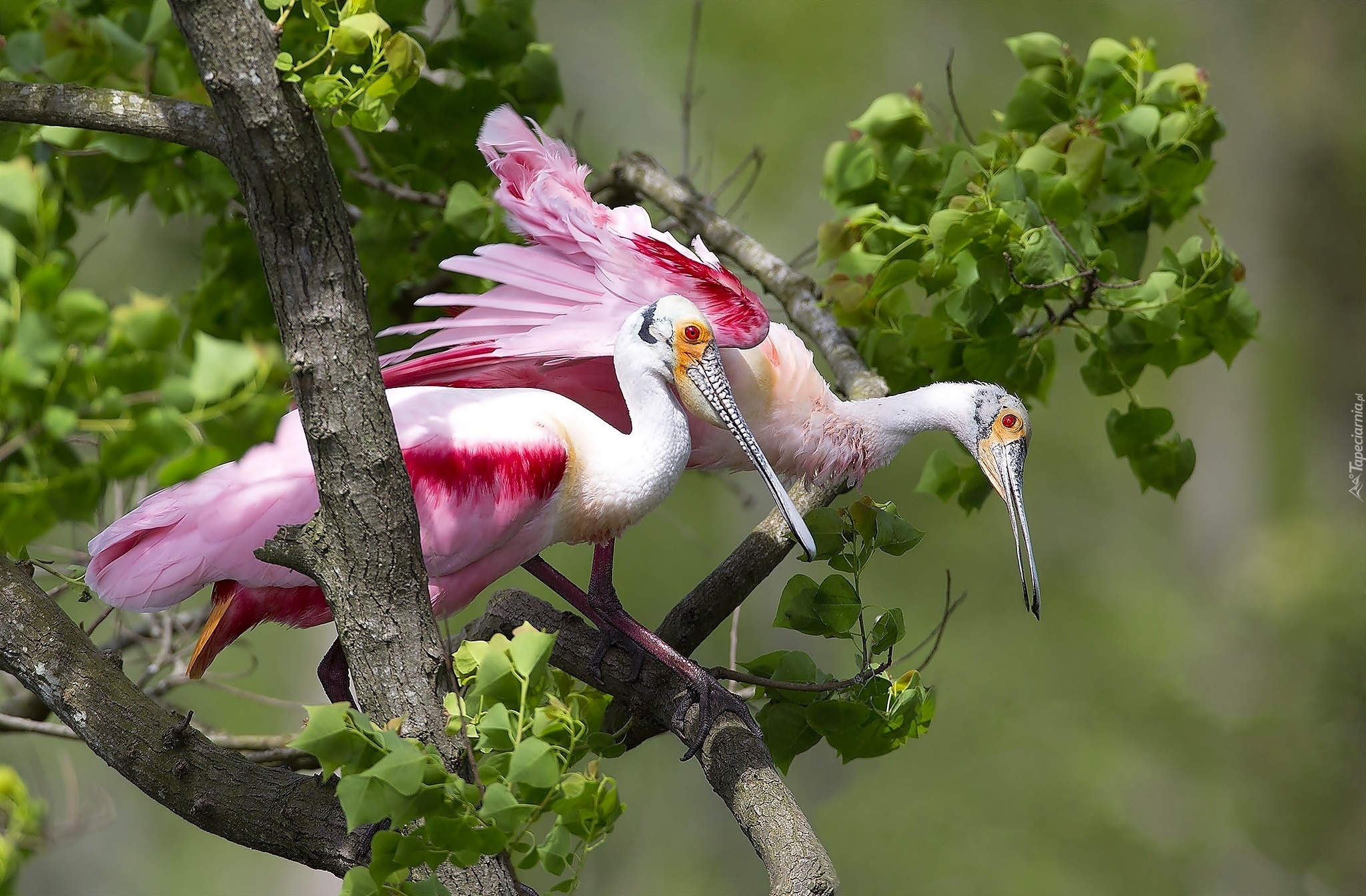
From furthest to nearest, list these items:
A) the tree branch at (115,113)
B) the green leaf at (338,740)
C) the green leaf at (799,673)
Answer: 1. the green leaf at (799,673)
2. the tree branch at (115,113)
3. the green leaf at (338,740)

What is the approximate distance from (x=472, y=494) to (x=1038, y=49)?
5.91ft

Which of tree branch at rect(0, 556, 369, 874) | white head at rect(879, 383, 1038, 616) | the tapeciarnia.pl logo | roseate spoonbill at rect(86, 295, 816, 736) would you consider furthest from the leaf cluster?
the tapeciarnia.pl logo

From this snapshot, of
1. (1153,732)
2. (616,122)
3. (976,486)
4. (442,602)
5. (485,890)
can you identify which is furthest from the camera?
(616,122)

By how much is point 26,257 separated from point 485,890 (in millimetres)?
1038

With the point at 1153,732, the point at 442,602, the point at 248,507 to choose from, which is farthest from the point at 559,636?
the point at 1153,732

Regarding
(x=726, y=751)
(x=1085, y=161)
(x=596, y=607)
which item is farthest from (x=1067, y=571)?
(x=726, y=751)

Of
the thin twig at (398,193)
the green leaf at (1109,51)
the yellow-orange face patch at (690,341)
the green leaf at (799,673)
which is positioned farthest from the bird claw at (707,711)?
the green leaf at (1109,51)

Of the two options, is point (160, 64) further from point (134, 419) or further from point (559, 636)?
point (134, 419)

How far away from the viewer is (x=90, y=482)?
1235mm

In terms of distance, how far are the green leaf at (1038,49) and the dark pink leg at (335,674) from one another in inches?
81.8

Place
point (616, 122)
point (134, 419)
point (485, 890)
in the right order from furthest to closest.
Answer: point (616, 122), point (485, 890), point (134, 419)

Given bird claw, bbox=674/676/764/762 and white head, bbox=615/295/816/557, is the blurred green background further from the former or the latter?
bird claw, bbox=674/676/764/762

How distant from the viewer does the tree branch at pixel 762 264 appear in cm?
324

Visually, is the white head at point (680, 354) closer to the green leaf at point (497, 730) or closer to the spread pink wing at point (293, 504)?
the spread pink wing at point (293, 504)
